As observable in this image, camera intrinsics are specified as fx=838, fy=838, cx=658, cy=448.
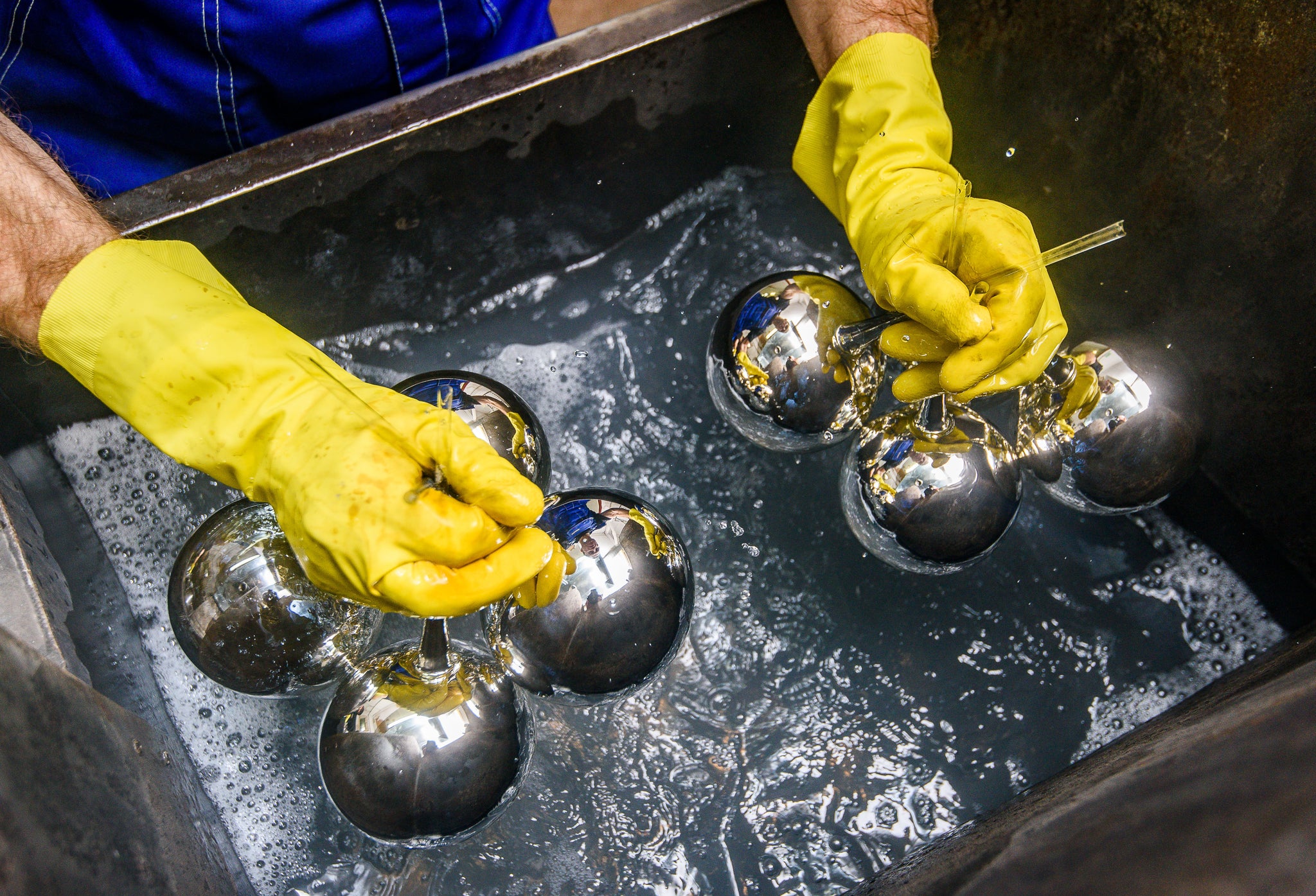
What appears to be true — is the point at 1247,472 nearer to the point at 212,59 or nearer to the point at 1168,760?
the point at 1168,760

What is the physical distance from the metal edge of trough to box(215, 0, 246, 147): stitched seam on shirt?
120 mm

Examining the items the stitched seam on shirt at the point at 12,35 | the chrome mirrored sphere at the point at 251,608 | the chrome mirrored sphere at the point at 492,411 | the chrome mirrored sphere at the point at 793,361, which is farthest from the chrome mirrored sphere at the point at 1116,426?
the stitched seam on shirt at the point at 12,35

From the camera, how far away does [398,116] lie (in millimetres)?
1067

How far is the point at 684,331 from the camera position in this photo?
1.24m

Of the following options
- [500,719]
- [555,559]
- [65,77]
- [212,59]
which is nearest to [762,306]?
[555,559]

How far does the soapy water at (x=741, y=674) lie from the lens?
943 millimetres

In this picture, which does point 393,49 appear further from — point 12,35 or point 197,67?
point 12,35

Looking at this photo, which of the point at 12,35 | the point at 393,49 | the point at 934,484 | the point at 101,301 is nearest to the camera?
the point at 101,301

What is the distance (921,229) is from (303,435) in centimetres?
67

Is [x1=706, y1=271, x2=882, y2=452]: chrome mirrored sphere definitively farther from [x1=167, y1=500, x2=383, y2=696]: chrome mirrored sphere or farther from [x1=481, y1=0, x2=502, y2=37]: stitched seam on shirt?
[x1=481, y1=0, x2=502, y2=37]: stitched seam on shirt

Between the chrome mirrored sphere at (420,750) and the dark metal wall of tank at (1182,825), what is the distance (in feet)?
1.30

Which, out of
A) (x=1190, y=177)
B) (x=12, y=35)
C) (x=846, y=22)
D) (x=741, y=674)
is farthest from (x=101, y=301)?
(x=1190, y=177)

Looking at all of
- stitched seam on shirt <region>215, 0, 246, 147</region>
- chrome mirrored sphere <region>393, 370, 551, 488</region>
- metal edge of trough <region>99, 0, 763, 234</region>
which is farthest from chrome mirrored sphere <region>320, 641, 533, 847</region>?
stitched seam on shirt <region>215, 0, 246, 147</region>

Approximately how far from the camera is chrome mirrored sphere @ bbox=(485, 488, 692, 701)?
85 cm
